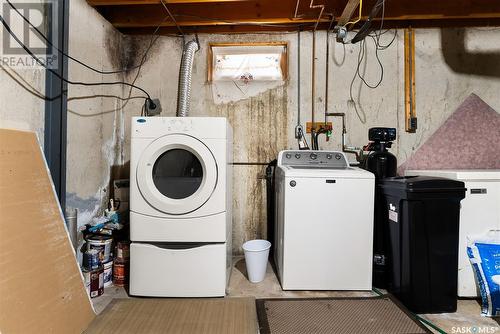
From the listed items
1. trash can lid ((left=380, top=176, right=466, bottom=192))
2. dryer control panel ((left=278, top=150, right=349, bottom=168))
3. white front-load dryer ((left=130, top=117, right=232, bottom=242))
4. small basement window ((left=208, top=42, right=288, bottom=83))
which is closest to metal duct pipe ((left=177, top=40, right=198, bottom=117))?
small basement window ((left=208, top=42, right=288, bottom=83))

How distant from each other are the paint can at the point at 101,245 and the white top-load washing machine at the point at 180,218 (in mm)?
284

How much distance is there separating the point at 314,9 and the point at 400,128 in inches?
52.7

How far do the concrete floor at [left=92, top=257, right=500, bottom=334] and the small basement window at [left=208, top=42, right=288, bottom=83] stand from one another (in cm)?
175

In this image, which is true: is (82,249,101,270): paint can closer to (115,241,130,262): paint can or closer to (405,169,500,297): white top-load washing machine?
(115,241,130,262): paint can

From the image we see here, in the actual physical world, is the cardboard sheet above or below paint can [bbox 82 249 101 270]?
below

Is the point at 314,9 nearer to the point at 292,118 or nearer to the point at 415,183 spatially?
the point at 292,118

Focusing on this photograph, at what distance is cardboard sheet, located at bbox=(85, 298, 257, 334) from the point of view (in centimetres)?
143

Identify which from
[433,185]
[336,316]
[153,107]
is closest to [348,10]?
[433,185]

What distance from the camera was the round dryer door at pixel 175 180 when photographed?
5.63ft

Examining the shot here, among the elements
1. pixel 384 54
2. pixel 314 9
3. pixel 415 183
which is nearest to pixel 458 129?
pixel 384 54

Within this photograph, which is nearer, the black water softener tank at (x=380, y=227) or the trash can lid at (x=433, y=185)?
the trash can lid at (x=433, y=185)

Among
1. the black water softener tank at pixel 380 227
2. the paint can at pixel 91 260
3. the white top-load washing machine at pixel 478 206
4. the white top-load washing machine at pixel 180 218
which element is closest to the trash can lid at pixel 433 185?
the white top-load washing machine at pixel 478 206

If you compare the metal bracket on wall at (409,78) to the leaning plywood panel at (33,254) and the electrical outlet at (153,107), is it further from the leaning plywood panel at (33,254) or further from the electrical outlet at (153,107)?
the leaning plywood panel at (33,254)

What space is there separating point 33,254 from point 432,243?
7.00 feet
